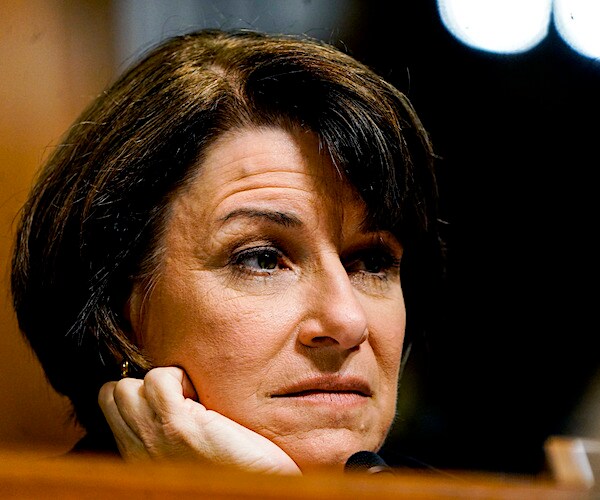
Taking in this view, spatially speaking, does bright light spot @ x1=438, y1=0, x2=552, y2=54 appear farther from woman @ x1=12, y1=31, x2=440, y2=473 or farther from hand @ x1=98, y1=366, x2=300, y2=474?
hand @ x1=98, y1=366, x2=300, y2=474

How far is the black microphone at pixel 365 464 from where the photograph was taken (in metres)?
1.06

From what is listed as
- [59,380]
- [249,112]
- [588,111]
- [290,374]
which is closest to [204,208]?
[249,112]

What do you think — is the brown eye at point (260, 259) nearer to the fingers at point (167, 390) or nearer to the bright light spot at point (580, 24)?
the fingers at point (167, 390)

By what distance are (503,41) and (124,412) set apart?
2.74 ft

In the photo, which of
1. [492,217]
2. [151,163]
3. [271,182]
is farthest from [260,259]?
[492,217]

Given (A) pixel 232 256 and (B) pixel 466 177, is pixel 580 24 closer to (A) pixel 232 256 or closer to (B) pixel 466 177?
(B) pixel 466 177

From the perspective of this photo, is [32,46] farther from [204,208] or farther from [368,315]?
[368,315]

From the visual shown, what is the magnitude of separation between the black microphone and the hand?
0.08 m

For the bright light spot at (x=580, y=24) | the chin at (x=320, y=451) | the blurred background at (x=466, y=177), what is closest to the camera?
the chin at (x=320, y=451)

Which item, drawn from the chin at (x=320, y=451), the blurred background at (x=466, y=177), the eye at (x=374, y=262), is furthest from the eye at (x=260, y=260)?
the blurred background at (x=466, y=177)

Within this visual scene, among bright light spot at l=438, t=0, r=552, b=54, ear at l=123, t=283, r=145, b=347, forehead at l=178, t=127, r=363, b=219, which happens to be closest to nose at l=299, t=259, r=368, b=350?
forehead at l=178, t=127, r=363, b=219

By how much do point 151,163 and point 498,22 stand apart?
0.60m

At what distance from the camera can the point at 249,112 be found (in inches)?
50.3

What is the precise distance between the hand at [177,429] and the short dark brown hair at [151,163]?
0.23 ft
